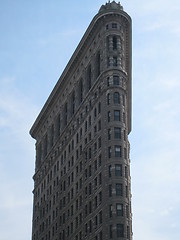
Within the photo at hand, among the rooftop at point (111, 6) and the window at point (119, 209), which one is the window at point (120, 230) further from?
the rooftop at point (111, 6)

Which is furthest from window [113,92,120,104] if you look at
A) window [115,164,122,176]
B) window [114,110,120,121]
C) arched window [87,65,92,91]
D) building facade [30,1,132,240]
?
arched window [87,65,92,91]

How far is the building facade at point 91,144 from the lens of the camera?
4213 inches

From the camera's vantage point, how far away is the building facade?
107 m

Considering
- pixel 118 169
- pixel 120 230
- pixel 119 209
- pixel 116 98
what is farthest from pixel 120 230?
pixel 116 98

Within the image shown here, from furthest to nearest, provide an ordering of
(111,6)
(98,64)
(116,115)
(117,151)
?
(111,6), (98,64), (116,115), (117,151)

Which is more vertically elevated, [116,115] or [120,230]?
[116,115]

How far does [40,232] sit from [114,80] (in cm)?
5707

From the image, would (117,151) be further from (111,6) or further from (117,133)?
(111,6)

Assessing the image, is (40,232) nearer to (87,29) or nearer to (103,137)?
(103,137)

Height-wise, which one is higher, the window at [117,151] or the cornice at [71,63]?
the cornice at [71,63]

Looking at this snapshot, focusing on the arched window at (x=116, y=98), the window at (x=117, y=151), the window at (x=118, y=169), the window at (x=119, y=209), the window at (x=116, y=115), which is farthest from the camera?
the arched window at (x=116, y=98)

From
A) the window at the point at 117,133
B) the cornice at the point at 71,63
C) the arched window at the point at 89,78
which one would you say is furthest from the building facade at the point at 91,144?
the cornice at the point at 71,63

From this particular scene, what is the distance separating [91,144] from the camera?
120625mm

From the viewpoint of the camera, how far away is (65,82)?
15000 centimetres
